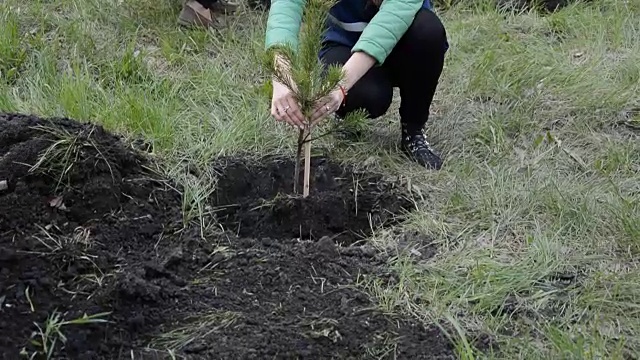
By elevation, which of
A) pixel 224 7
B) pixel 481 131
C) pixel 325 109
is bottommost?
pixel 481 131

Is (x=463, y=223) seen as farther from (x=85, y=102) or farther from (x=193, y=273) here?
(x=85, y=102)

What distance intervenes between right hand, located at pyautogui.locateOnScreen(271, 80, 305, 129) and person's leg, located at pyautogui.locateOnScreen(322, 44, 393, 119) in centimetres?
57

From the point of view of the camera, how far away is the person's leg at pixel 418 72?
2.90m

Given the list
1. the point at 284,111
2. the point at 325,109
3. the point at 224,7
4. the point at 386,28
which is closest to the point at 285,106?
the point at 284,111

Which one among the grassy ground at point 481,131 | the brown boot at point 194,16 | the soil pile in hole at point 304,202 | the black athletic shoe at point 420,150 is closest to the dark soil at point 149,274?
the soil pile in hole at point 304,202

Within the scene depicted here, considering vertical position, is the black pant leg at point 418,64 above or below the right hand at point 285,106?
below

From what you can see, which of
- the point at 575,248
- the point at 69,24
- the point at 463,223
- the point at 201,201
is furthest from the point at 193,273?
the point at 69,24

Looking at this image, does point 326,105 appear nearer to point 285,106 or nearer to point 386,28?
point 285,106

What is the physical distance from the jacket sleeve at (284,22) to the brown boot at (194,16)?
4.64ft

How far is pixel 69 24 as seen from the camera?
394cm

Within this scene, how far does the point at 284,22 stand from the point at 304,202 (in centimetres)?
58

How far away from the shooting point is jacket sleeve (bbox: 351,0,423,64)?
2605 mm

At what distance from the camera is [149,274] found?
2166 millimetres

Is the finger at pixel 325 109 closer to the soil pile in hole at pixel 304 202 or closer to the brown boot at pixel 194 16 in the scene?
the soil pile in hole at pixel 304 202
